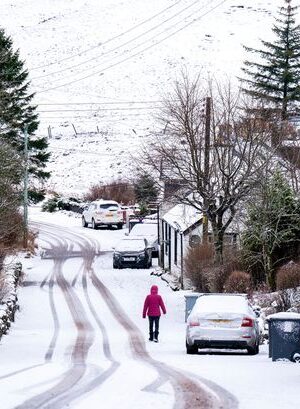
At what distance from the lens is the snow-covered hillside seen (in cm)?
9369

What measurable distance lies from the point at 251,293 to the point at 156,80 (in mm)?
79874

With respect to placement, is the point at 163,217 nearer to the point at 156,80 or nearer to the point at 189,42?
the point at 156,80

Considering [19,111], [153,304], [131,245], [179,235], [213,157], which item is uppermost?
[19,111]

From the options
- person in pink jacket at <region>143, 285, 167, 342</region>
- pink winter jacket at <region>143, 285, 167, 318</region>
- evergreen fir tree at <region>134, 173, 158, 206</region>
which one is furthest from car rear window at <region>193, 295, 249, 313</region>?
evergreen fir tree at <region>134, 173, 158, 206</region>

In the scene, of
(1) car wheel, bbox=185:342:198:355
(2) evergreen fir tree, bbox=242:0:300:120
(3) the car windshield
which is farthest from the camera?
(2) evergreen fir tree, bbox=242:0:300:120

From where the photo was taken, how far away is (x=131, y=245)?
44.3m

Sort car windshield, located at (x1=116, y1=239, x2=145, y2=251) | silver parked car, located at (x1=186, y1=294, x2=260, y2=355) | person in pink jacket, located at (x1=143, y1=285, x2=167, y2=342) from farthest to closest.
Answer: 1. car windshield, located at (x1=116, y1=239, x2=145, y2=251)
2. person in pink jacket, located at (x1=143, y1=285, x2=167, y2=342)
3. silver parked car, located at (x1=186, y1=294, x2=260, y2=355)

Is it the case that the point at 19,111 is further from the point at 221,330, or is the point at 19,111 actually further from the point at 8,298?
the point at 221,330

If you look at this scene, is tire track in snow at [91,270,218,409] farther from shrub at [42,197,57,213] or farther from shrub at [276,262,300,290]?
shrub at [42,197,57,213]

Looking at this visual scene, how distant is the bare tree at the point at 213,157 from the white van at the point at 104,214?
24.0m

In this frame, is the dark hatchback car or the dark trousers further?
the dark hatchback car

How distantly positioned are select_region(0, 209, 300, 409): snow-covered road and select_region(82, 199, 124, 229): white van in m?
18.5

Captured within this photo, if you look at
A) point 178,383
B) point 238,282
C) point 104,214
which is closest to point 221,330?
point 178,383

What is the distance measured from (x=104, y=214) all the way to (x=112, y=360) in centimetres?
4210
